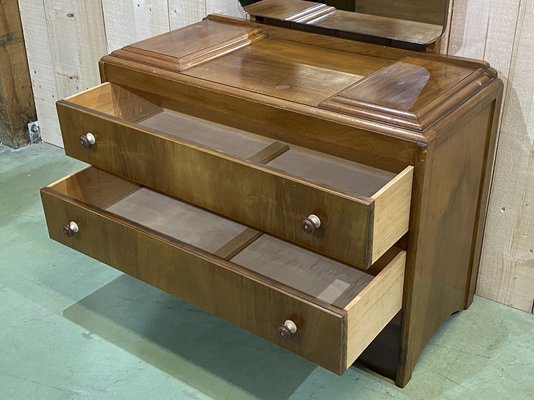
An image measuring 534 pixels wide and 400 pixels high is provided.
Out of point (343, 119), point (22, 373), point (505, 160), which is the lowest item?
point (22, 373)

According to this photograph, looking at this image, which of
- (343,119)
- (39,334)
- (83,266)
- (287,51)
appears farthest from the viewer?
(83,266)

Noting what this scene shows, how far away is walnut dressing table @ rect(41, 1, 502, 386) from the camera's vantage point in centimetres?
125

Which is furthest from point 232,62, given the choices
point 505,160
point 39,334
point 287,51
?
point 39,334

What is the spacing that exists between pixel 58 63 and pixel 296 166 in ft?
4.35

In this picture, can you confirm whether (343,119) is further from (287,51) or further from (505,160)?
(505,160)

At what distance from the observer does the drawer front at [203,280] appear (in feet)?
4.06

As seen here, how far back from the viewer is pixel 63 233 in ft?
5.32

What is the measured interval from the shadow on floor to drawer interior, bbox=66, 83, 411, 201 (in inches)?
17.9

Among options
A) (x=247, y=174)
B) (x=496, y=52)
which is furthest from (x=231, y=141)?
(x=496, y=52)

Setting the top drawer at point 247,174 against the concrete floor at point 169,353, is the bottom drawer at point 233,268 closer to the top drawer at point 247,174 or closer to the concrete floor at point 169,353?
the top drawer at point 247,174

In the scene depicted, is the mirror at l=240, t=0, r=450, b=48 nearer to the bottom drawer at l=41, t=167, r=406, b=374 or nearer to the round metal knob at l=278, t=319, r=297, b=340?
the bottom drawer at l=41, t=167, r=406, b=374

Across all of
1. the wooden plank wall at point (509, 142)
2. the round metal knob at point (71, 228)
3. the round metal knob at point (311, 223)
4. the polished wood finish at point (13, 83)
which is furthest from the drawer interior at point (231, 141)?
the polished wood finish at point (13, 83)

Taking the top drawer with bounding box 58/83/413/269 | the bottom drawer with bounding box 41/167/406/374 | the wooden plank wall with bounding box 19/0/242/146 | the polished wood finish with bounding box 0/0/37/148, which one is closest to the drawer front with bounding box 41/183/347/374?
the bottom drawer with bounding box 41/167/406/374

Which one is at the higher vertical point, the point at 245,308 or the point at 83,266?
the point at 245,308
